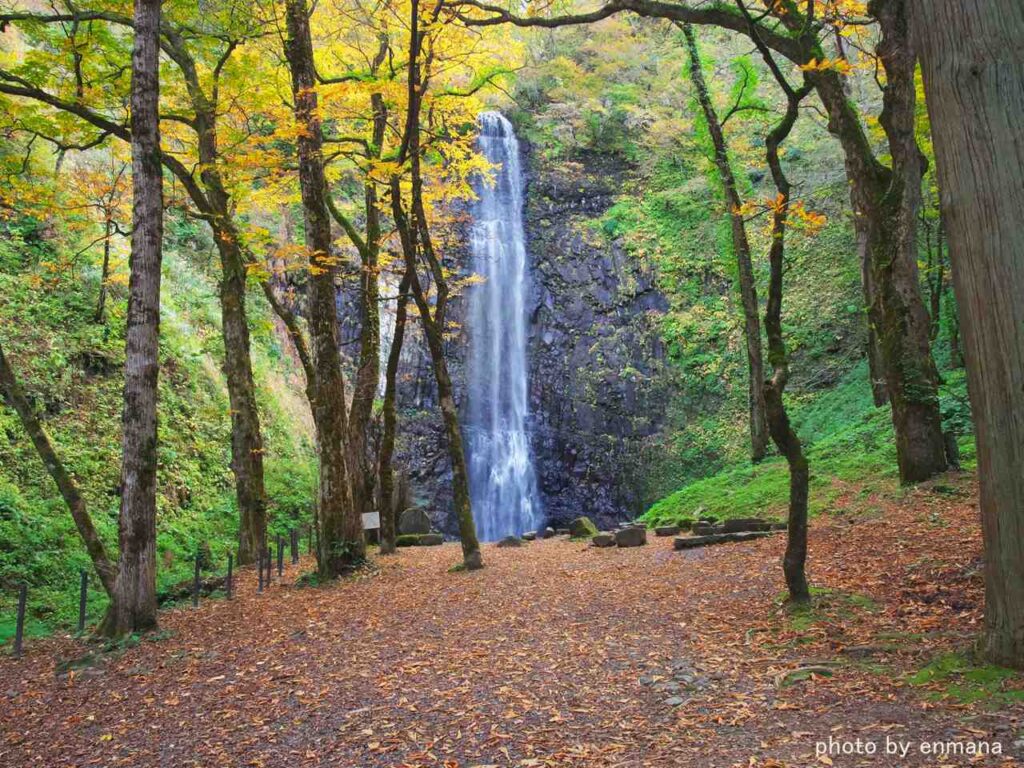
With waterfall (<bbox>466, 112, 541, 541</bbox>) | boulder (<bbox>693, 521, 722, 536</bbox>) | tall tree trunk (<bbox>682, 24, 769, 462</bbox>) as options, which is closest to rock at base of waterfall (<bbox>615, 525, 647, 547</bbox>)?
boulder (<bbox>693, 521, 722, 536</bbox>)

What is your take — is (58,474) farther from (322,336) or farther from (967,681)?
(967,681)

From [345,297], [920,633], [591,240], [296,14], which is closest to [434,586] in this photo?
[920,633]

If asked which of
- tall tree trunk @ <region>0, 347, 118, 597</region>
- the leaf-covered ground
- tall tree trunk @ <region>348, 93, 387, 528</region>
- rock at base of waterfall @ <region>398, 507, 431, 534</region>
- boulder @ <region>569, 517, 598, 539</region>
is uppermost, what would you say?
tall tree trunk @ <region>348, 93, 387, 528</region>

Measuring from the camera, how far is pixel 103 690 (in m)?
4.78

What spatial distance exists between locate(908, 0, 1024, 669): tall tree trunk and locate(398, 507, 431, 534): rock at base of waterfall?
13.2m

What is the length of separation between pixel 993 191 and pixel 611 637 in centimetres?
389

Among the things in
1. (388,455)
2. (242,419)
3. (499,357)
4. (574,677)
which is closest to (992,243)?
(574,677)

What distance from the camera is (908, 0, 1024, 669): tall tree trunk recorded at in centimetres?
316

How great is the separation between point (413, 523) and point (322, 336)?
754cm

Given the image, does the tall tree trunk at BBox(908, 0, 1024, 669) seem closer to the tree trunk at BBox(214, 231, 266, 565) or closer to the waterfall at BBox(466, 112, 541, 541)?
the tree trunk at BBox(214, 231, 266, 565)

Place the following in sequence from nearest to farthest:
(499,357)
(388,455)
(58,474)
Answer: (58,474) < (388,455) < (499,357)

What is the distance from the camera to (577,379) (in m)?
23.3

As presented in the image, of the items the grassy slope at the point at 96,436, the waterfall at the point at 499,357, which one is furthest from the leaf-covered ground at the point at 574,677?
the waterfall at the point at 499,357

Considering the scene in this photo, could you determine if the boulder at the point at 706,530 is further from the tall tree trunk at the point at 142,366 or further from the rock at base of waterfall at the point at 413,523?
the rock at base of waterfall at the point at 413,523
